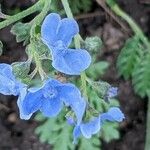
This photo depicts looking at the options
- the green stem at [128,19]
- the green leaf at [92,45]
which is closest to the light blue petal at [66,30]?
the green leaf at [92,45]

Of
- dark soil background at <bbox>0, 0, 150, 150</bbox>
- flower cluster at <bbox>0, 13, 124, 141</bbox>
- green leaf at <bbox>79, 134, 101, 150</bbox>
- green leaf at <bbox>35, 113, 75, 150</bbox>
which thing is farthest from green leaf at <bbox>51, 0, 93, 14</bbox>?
flower cluster at <bbox>0, 13, 124, 141</bbox>

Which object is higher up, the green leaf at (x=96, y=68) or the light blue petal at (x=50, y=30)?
the light blue petal at (x=50, y=30)

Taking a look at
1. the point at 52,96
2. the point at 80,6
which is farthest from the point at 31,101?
the point at 80,6

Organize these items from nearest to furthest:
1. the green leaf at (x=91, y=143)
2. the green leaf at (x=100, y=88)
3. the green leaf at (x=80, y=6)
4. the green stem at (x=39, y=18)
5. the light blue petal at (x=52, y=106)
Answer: the light blue petal at (x=52, y=106), the green stem at (x=39, y=18), the green leaf at (x=100, y=88), the green leaf at (x=91, y=143), the green leaf at (x=80, y=6)

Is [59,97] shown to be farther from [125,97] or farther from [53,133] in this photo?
[125,97]

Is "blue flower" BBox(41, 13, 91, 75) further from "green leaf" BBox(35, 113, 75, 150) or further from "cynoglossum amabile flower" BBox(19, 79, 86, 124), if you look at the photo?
"green leaf" BBox(35, 113, 75, 150)

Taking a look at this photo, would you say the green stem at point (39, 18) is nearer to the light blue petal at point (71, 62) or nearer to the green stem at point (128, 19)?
the light blue petal at point (71, 62)

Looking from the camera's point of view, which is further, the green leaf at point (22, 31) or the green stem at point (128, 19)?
the green stem at point (128, 19)
